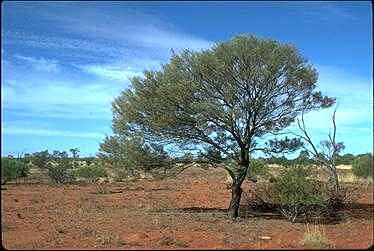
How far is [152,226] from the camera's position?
16188 millimetres

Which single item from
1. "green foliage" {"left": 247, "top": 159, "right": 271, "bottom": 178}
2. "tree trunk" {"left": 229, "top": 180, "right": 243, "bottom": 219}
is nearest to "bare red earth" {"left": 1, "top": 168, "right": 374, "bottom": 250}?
"tree trunk" {"left": 229, "top": 180, "right": 243, "bottom": 219}

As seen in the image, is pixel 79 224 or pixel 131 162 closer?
pixel 79 224

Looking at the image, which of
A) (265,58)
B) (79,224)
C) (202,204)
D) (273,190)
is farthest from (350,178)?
(79,224)

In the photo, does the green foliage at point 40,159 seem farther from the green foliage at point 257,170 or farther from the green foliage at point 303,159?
the green foliage at point 303,159

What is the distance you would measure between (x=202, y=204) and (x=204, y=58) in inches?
350

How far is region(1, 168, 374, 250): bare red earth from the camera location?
13.0 meters

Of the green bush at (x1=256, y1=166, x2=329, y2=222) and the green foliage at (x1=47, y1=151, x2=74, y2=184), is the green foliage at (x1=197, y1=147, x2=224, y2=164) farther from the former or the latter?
the green foliage at (x1=47, y1=151, x2=74, y2=184)

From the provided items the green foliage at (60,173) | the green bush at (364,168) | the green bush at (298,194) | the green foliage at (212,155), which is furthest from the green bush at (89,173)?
the green bush at (298,194)

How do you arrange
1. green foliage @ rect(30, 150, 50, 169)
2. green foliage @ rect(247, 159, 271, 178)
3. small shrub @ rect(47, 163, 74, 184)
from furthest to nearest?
green foliage @ rect(30, 150, 50, 169)
small shrub @ rect(47, 163, 74, 184)
green foliage @ rect(247, 159, 271, 178)

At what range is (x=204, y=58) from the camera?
59.3ft

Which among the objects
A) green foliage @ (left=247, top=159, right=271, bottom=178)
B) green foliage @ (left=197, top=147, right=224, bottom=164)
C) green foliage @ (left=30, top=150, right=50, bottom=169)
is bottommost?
green foliage @ (left=197, top=147, right=224, bottom=164)

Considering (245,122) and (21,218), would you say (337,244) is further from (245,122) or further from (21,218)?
(21,218)

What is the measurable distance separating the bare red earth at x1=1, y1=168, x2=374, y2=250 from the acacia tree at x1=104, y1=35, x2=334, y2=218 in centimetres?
271

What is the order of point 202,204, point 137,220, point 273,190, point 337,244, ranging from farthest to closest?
point 202,204
point 273,190
point 137,220
point 337,244
